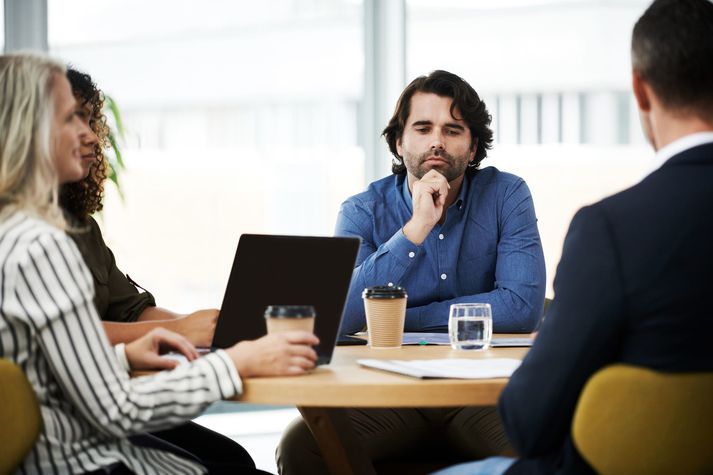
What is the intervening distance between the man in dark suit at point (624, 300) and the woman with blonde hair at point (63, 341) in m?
0.48

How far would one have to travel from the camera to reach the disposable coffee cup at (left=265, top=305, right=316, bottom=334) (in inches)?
73.9

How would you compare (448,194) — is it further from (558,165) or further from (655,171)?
(558,165)

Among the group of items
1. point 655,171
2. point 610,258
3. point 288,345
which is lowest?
point 288,345

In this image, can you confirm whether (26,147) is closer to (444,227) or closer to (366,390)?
(366,390)

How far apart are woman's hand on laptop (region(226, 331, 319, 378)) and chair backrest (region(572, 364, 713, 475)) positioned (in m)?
0.55

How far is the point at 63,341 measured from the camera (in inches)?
64.9

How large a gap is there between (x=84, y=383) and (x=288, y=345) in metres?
0.36

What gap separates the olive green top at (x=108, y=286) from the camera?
2596 mm

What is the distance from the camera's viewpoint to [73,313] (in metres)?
1.66

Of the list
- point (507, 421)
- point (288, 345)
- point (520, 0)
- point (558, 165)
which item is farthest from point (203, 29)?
point (507, 421)

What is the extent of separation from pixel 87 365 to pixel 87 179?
114cm

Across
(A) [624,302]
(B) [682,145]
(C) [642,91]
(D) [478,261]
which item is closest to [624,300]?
(A) [624,302]

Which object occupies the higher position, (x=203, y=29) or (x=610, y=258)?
(x=203, y=29)

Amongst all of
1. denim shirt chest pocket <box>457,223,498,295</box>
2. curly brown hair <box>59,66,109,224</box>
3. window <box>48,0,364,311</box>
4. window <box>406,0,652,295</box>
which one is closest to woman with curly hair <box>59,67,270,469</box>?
curly brown hair <box>59,66,109,224</box>
